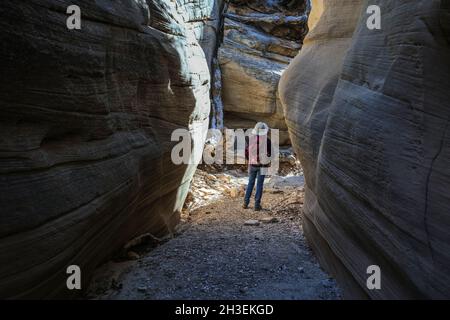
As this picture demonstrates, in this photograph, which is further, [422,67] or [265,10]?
[265,10]

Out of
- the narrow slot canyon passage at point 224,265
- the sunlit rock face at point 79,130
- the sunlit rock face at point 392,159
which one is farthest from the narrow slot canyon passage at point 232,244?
the sunlit rock face at point 392,159

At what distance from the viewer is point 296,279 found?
4766 millimetres

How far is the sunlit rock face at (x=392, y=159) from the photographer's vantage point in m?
2.90

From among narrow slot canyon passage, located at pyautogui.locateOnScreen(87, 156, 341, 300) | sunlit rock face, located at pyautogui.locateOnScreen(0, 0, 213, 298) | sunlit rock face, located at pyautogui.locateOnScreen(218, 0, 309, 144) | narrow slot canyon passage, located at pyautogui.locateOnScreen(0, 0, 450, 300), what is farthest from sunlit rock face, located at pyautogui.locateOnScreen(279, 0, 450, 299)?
sunlit rock face, located at pyautogui.locateOnScreen(218, 0, 309, 144)

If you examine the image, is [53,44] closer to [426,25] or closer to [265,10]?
[426,25]

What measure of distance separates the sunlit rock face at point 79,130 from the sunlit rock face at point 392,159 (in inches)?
106

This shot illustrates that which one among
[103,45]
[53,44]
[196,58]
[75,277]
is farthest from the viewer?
[196,58]

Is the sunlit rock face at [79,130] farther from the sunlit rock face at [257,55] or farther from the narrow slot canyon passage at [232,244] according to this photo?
the sunlit rock face at [257,55]

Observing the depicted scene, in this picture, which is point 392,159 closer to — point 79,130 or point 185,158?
point 79,130

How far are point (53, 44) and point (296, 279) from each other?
13.0 feet

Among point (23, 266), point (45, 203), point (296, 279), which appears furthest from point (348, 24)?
point (23, 266)

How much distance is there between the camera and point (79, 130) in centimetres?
414

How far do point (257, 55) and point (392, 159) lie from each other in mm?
16489

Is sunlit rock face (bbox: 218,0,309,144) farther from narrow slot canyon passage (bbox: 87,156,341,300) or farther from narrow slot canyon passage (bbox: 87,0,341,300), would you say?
narrow slot canyon passage (bbox: 87,156,341,300)
